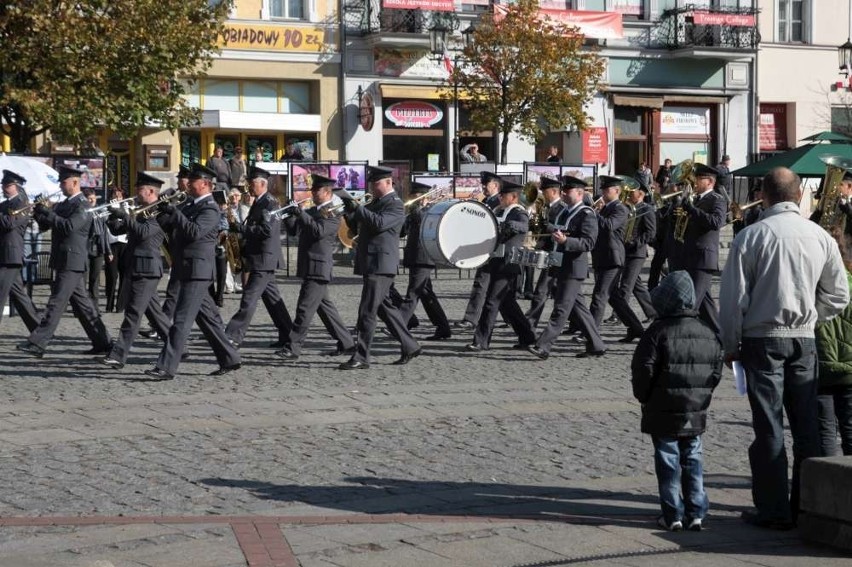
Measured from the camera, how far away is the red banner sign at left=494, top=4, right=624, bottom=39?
122 ft

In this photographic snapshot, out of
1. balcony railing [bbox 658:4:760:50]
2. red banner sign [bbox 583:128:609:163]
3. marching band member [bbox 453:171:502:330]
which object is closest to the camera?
marching band member [bbox 453:171:502:330]

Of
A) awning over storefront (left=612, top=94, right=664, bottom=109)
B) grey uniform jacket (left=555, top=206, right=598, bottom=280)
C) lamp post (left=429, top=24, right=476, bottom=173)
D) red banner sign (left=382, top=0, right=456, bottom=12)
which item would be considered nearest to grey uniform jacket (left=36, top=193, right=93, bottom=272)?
grey uniform jacket (left=555, top=206, right=598, bottom=280)

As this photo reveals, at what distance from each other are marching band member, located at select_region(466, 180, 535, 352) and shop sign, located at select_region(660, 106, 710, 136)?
81.6ft

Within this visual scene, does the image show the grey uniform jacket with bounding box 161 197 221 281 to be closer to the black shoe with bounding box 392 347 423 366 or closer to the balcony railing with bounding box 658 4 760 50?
the black shoe with bounding box 392 347 423 366

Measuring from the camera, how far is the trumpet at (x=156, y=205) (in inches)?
563

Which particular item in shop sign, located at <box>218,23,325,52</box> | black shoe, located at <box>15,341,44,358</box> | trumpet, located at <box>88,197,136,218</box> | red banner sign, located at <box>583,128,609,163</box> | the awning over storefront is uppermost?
shop sign, located at <box>218,23,325,52</box>

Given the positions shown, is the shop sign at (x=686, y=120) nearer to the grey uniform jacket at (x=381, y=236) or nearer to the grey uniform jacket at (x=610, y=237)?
the grey uniform jacket at (x=610, y=237)

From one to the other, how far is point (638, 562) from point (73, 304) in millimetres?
9003

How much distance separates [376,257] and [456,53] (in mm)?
22212

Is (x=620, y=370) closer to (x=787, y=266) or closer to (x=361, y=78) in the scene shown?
(x=787, y=266)

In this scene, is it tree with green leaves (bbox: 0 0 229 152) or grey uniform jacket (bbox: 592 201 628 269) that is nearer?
grey uniform jacket (bbox: 592 201 628 269)

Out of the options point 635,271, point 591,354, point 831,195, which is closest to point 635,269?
point 635,271

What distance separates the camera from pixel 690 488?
7.63 metres

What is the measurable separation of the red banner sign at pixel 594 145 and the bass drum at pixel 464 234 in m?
22.6
